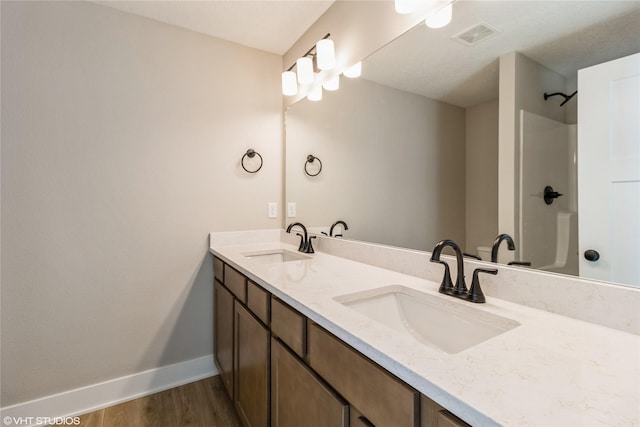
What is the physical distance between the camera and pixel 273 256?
1.99m

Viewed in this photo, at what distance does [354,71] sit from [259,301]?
1315 mm

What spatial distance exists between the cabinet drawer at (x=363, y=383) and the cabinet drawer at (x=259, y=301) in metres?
0.35

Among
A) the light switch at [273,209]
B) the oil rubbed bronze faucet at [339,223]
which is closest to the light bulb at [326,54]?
the oil rubbed bronze faucet at [339,223]

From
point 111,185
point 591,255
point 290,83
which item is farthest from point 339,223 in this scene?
point 111,185

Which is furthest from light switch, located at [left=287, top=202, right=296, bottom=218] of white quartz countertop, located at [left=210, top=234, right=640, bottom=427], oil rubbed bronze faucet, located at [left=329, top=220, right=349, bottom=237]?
white quartz countertop, located at [left=210, top=234, right=640, bottom=427]

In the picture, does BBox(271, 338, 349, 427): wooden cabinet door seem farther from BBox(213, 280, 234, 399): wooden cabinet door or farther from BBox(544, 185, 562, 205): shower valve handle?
BBox(544, 185, 562, 205): shower valve handle

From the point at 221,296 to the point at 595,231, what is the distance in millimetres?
1799

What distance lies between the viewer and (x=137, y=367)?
184 cm

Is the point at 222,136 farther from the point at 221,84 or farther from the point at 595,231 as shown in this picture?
the point at 595,231

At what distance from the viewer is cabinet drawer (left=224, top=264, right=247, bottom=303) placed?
4.72 ft

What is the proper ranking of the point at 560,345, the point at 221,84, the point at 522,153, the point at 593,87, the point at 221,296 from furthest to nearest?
the point at 221,84 < the point at 221,296 < the point at 522,153 < the point at 593,87 < the point at 560,345

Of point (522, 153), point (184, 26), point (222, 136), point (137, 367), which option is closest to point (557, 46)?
point (522, 153)

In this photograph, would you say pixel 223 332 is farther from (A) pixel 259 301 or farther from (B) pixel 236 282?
(A) pixel 259 301

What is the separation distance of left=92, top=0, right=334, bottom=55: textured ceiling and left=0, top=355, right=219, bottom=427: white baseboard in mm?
2266
